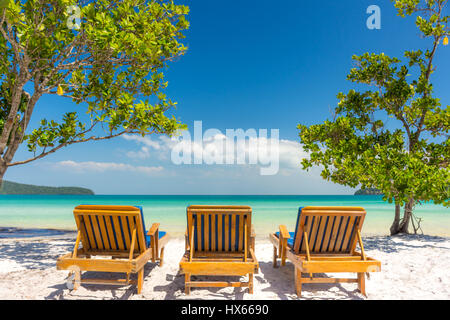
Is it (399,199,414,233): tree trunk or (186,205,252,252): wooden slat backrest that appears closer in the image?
(186,205,252,252): wooden slat backrest

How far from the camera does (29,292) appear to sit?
375cm

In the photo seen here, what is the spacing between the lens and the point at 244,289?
4117mm

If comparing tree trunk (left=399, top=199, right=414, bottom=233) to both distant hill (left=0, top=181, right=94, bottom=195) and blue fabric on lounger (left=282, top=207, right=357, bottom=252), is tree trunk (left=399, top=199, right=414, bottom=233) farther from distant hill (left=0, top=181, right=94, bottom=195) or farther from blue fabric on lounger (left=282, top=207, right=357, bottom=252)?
distant hill (left=0, top=181, right=94, bottom=195)

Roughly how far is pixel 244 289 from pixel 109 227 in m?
2.30

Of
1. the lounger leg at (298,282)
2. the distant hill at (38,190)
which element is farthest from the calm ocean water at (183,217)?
the distant hill at (38,190)

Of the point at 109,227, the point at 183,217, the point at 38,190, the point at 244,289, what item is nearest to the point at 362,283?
the point at 244,289

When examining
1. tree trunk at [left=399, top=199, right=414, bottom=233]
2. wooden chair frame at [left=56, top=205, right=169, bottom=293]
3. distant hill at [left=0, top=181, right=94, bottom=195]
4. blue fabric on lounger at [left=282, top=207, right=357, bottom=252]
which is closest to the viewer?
wooden chair frame at [left=56, top=205, right=169, bottom=293]

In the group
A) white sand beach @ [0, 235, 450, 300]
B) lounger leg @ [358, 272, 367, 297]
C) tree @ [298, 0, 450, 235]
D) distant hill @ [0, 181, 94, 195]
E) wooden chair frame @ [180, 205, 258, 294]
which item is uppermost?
tree @ [298, 0, 450, 235]

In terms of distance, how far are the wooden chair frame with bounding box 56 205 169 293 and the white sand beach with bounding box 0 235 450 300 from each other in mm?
284

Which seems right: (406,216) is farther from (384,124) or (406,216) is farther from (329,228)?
(329,228)

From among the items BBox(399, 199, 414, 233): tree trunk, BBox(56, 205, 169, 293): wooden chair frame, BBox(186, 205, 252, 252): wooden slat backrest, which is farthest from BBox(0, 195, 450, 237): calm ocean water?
BBox(56, 205, 169, 293): wooden chair frame

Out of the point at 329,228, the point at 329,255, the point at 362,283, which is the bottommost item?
the point at 362,283

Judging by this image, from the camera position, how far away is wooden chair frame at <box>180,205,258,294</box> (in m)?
3.67
